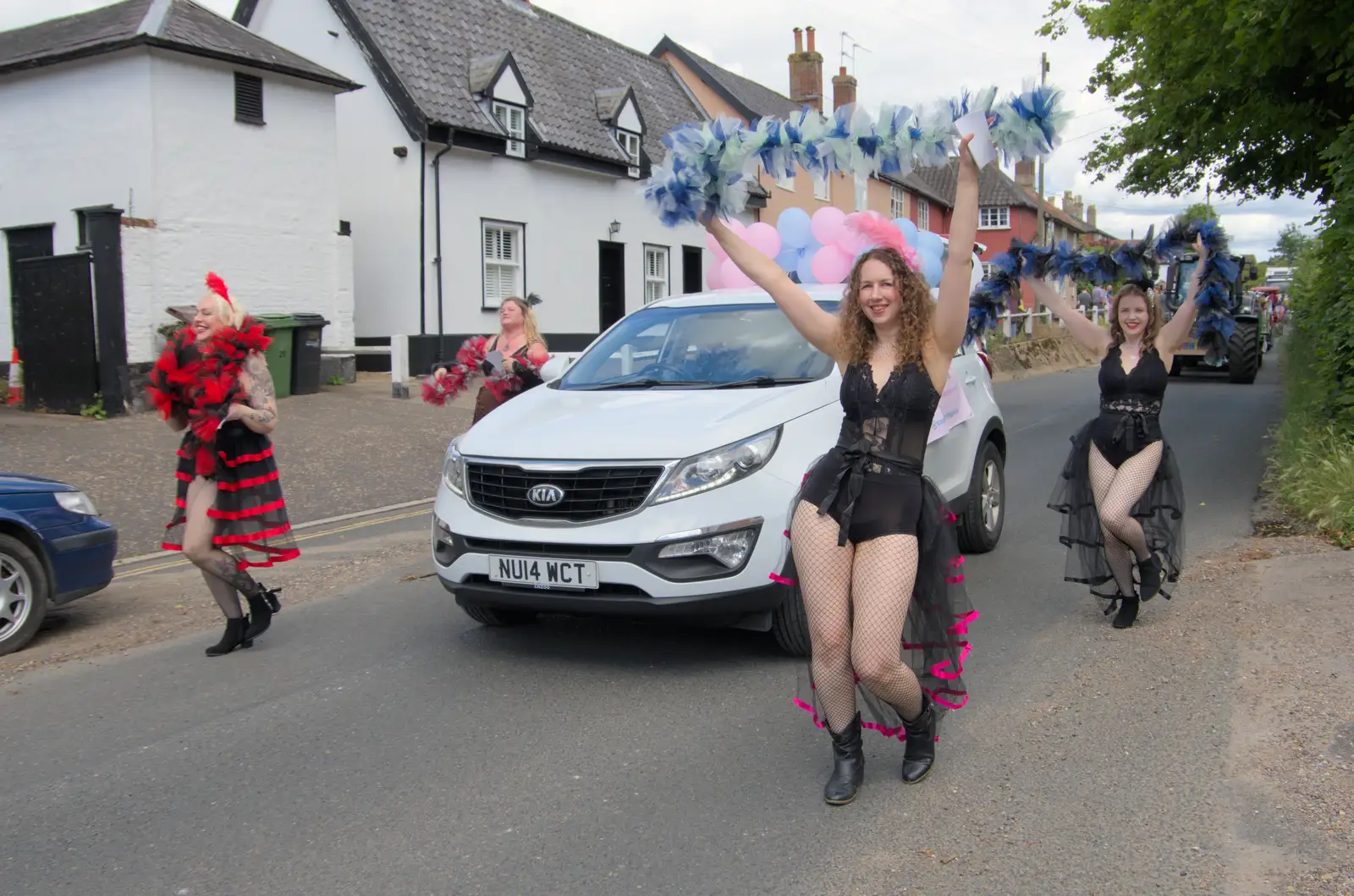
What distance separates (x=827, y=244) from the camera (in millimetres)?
9031

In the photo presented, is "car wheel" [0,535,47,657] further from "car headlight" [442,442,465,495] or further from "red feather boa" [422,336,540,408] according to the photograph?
"red feather boa" [422,336,540,408]

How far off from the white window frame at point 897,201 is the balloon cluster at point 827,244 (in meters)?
35.3

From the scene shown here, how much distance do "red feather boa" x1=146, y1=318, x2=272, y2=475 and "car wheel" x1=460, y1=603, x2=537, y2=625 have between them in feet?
4.83

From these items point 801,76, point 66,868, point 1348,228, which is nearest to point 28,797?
point 66,868

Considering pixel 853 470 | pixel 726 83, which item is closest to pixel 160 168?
pixel 853 470

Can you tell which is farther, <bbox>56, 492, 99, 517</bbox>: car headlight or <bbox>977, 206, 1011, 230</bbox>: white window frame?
<bbox>977, 206, 1011, 230</bbox>: white window frame

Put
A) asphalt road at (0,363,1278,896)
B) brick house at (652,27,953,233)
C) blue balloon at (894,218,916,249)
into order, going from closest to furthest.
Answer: asphalt road at (0,363,1278,896) < blue balloon at (894,218,916,249) < brick house at (652,27,953,233)

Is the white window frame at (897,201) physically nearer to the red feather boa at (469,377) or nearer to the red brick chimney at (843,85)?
the red brick chimney at (843,85)

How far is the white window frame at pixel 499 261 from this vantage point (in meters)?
22.5

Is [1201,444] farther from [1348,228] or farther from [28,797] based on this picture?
[28,797]

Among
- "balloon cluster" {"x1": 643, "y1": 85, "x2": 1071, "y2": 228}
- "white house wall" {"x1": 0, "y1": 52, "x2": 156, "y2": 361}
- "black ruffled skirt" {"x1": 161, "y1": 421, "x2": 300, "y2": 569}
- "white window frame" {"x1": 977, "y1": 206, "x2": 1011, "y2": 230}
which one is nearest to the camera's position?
"balloon cluster" {"x1": 643, "y1": 85, "x2": 1071, "y2": 228}

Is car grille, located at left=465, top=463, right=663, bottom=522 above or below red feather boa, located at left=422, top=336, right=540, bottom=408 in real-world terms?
below

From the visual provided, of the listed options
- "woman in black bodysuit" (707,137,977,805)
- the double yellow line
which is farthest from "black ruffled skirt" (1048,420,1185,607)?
the double yellow line

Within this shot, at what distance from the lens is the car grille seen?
5.16 meters
